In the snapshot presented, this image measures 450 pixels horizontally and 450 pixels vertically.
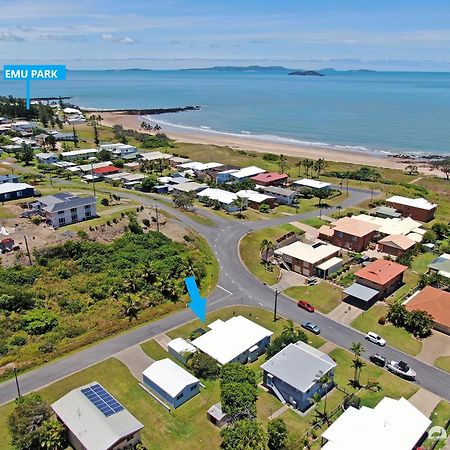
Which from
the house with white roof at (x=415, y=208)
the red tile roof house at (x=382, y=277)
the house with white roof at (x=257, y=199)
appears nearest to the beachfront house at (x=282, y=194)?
the house with white roof at (x=257, y=199)

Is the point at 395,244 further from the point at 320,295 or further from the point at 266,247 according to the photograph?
the point at 266,247

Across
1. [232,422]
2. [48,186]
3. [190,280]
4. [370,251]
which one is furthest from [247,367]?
[48,186]

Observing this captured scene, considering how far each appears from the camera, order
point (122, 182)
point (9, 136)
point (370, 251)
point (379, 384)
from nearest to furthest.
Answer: point (379, 384) → point (370, 251) → point (122, 182) → point (9, 136)

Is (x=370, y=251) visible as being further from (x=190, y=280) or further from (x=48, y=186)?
(x=48, y=186)

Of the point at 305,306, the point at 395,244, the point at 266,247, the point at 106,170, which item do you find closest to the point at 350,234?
the point at 395,244

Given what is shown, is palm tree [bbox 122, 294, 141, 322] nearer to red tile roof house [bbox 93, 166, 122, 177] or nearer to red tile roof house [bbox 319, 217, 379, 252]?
red tile roof house [bbox 319, 217, 379, 252]

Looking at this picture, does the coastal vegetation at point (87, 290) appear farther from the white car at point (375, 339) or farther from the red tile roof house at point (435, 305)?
the red tile roof house at point (435, 305)

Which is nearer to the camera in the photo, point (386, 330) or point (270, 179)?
point (386, 330)
